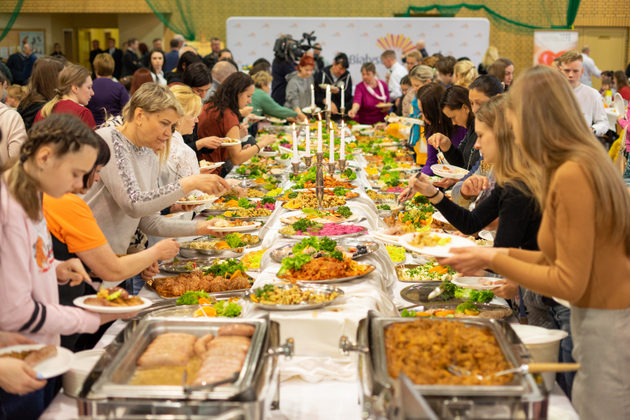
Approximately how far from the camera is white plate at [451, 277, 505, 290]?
2.65 meters

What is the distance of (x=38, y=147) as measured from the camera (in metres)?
1.93

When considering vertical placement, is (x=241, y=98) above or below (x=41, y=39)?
below

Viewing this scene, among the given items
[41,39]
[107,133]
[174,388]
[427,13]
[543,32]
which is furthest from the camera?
[41,39]

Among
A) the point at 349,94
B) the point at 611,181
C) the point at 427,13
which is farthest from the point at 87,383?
the point at 427,13

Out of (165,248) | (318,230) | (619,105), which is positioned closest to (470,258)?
(165,248)

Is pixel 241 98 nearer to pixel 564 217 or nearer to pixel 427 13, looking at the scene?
pixel 564 217

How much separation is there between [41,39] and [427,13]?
30.4 feet

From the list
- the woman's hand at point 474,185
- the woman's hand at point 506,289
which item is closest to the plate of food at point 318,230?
the woman's hand at point 474,185

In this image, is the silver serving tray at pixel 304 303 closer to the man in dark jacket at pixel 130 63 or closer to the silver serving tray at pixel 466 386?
the silver serving tray at pixel 466 386

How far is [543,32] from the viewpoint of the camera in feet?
45.3

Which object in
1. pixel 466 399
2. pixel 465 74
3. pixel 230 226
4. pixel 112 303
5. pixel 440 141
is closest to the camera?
pixel 466 399

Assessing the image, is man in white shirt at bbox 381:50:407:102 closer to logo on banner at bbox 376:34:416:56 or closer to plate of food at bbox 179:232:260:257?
logo on banner at bbox 376:34:416:56

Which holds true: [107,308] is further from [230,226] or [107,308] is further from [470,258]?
[230,226]

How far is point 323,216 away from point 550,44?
11.4 metres
